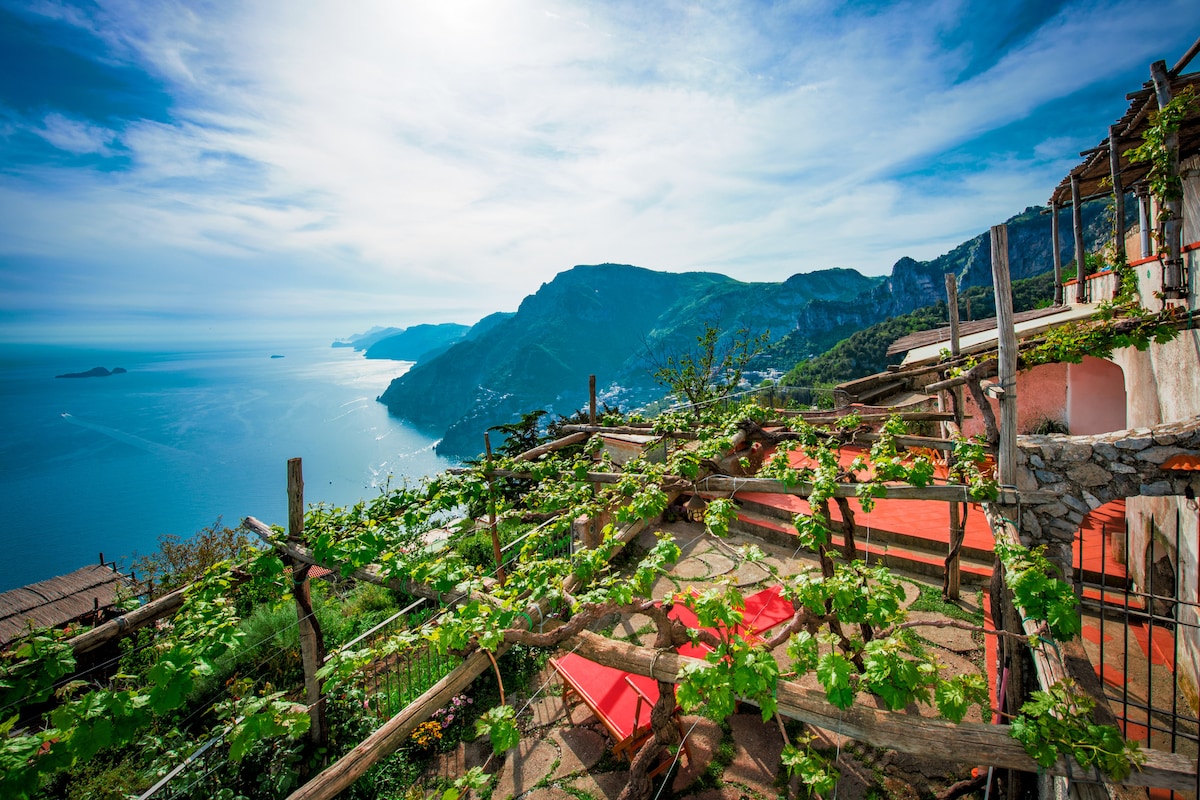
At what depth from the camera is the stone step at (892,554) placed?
22.3 feet

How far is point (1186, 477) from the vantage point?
412 centimetres

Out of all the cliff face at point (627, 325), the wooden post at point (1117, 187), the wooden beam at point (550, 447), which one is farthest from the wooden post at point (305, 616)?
the cliff face at point (627, 325)

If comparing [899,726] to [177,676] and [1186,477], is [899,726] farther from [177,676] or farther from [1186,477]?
[177,676]

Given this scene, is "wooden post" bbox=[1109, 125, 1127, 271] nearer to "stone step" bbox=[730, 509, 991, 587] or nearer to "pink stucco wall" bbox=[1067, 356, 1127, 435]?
"pink stucco wall" bbox=[1067, 356, 1127, 435]

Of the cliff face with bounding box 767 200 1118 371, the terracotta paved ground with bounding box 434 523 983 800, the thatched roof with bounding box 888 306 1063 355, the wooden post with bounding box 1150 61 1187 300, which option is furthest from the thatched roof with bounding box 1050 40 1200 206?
the cliff face with bounding box 767 200 1118 371

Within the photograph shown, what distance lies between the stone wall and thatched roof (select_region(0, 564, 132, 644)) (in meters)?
15.7

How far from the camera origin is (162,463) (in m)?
110

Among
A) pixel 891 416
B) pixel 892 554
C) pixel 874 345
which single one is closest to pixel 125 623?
pixel 891 416

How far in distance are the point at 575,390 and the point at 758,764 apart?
11369 cm

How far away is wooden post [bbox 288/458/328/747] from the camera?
4.89 meters

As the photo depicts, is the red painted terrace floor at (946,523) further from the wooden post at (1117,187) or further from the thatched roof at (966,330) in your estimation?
the thatched roof at (966,330)

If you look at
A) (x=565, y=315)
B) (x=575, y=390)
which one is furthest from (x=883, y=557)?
(x=565, y=315)

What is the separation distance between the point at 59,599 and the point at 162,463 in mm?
134483

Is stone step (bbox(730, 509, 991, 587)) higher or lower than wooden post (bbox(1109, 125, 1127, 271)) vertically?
lower
